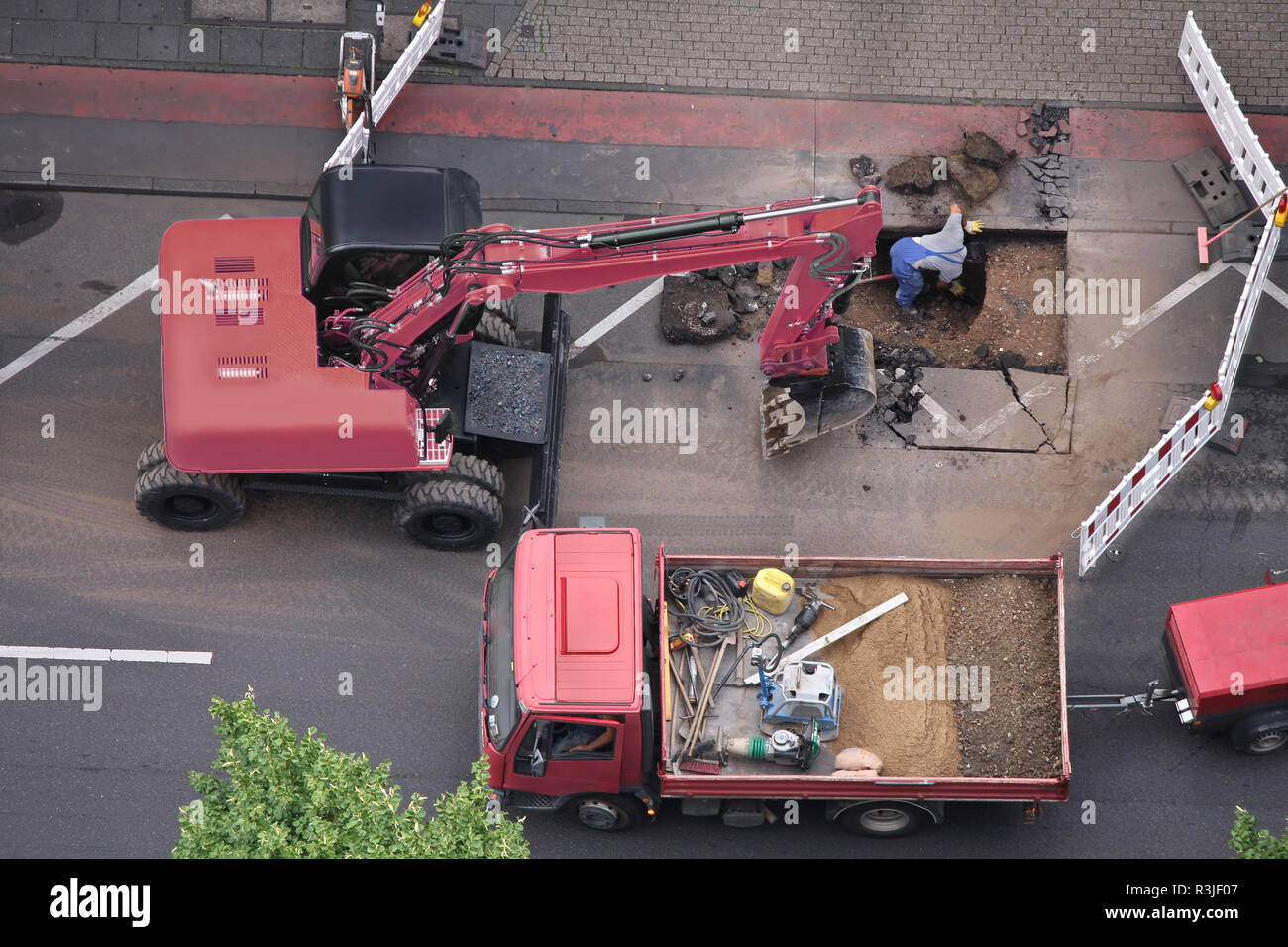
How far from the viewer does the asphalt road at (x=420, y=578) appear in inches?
527

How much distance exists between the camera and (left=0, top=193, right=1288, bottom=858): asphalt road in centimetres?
1338

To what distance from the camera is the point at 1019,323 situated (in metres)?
15.8

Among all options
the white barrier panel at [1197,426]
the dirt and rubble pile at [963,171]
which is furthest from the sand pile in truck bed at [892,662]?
the dirt and rubble pile at [963,171]

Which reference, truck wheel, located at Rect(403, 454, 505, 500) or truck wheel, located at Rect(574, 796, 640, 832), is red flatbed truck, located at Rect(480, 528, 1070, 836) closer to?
truck wheel, located at Rect(574, 796, 640, 832)

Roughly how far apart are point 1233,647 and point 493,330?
8081mm

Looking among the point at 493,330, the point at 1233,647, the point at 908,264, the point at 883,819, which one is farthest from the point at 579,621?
the point at 908,264

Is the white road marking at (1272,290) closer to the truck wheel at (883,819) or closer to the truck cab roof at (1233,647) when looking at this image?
the truck cab roof at (1233,647)

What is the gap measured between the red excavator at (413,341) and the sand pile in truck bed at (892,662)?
2512mm

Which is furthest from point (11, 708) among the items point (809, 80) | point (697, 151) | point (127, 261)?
point (809, 80)

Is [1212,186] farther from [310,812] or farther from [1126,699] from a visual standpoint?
[310,812]

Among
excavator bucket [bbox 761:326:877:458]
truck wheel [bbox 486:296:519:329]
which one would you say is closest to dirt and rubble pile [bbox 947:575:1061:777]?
excavator bucket [bbox 761:326:877:458]

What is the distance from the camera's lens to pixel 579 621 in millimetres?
11680

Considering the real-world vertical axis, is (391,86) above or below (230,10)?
below

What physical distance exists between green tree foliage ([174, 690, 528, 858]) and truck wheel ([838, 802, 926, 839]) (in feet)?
11.8
